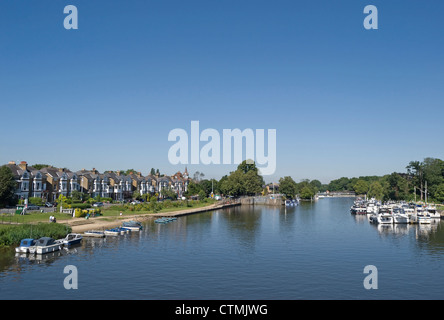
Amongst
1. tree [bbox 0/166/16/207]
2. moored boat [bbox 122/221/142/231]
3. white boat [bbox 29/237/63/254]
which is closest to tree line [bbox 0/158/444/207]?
tree [bbox 0/166/16/207]

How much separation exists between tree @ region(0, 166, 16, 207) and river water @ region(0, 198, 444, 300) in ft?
116

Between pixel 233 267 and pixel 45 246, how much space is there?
2687 centimetres

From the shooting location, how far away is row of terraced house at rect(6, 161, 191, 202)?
104 m

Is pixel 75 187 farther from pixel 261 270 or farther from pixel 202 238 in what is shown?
pixel 261 270

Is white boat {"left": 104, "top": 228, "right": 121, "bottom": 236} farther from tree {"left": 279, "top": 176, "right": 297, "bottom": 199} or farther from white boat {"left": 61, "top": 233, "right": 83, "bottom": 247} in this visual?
tree {"left": 279, "top": 176, "right": 297, "bottom": 199}

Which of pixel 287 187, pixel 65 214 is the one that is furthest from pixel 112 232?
pixel 287 187

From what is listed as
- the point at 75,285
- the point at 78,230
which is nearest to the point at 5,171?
the point at 78,230

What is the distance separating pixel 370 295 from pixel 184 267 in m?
21.6

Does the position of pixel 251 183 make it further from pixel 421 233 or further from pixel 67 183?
pixel 421 233

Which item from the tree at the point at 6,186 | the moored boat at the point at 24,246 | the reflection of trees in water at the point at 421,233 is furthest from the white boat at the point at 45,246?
the reflection of trees in water at the point at 421,233

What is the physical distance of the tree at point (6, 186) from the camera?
85.0 metres

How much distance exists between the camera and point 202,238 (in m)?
69.1

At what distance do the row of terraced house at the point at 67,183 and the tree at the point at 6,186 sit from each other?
41.1ft
